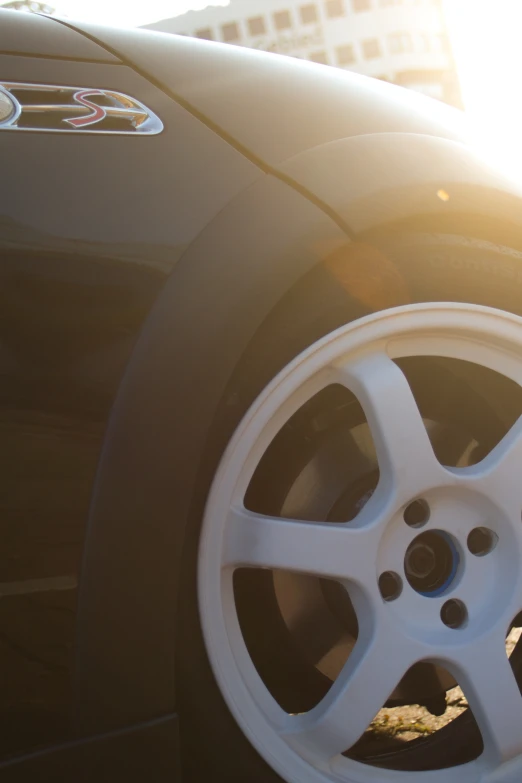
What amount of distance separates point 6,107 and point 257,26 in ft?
179

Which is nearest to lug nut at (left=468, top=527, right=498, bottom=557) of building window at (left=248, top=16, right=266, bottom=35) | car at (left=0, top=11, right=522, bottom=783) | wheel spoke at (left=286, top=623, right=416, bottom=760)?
car at (left=0, top=11, right=522, bottom=783)

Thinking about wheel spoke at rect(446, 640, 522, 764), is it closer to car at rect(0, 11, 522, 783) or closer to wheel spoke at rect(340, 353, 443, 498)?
car at rect(0, 11, 522, 783)

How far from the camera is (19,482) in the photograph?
974mm

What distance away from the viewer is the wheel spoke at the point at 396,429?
1.17m

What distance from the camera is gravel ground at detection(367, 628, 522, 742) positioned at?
5.43ft

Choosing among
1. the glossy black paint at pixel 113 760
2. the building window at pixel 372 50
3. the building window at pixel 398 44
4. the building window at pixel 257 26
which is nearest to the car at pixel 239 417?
the glossy black paint at pixel 113 760

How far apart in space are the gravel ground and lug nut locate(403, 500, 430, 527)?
1.96ft

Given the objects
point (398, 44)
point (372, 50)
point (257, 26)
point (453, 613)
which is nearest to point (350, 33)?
point (372, 50)

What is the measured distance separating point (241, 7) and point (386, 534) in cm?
5413

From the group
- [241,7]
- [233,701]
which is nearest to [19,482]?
[233,701]

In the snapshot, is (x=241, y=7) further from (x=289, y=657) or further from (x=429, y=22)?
(x=289, y=657)

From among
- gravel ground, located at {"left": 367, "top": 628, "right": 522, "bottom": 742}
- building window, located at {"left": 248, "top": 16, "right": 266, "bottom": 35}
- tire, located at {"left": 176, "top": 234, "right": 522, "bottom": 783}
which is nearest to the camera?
tire, located at {"left": 176, "top": 234, "right": 522, "bottom": 783}

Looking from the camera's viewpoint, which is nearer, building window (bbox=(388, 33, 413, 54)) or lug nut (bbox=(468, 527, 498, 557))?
lug nut (bbox=(468, 527, 498, 557))

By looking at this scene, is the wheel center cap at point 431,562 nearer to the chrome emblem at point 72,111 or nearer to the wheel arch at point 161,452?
the wheel arch at point 161,452
